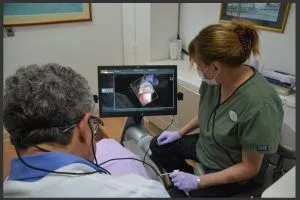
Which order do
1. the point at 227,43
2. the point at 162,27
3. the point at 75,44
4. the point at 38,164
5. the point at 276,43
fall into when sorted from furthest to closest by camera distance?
the point at 75,44 < the point at 162,27 < the point at 276,43 < the point at 227,43 < the point at 38,164

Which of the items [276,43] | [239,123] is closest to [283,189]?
[239,123]

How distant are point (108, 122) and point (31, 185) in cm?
224

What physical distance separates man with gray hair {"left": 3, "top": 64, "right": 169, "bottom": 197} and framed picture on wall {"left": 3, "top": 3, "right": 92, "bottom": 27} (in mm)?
1886

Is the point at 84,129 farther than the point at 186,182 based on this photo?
No

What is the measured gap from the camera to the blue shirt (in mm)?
685

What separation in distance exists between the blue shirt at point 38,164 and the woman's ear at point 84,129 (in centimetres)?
10

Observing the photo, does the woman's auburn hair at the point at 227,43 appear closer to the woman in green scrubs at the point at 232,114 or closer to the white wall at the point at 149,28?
the woman in green scrubs at the point at 232,114

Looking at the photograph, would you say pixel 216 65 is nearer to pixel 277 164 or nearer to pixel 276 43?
pixel 277 164

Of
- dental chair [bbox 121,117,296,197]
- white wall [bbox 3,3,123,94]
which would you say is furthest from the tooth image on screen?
white wall [bbox 3,3,123,94]

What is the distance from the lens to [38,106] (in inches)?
29.0

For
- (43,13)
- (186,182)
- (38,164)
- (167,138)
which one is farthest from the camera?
(43,13)

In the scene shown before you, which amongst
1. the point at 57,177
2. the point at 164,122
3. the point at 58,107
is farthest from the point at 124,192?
the point at 164,122

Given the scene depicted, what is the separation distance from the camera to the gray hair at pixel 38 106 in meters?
0.74

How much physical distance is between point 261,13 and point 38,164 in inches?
73.3
